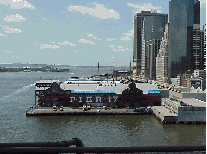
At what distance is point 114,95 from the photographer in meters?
25.4

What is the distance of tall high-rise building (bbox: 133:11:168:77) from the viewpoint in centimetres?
8832

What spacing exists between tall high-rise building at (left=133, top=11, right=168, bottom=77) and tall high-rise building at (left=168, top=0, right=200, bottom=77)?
2086cm

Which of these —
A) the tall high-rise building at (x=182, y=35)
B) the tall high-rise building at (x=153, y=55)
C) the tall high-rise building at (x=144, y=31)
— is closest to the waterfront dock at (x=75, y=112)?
the tall high-rise building at (x=182, y=35)

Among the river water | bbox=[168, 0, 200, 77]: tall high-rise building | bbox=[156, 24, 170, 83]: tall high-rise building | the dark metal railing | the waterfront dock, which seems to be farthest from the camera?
bbox=[156, 24, 170, 83]: tall high-rise building

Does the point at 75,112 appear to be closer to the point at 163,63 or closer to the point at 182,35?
the point at 163,63

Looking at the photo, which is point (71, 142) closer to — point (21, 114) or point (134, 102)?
point (21, 114)

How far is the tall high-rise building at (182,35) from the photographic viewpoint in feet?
198

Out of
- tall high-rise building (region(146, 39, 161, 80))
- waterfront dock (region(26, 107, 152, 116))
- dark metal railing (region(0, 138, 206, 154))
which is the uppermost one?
tall high-rise building (region(146, 39, 161, 80))

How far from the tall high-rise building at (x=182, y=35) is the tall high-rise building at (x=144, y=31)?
20862 mm

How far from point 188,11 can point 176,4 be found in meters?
3.03

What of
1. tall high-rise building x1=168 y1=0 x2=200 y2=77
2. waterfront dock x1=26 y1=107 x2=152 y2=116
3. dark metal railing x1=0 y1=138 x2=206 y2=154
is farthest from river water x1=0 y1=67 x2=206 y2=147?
tall high-rise building x1=168 y1=0 x2=200 y2=77

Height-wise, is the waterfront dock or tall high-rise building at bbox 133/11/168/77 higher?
tall high-rise building at bbox 133/11/168/77

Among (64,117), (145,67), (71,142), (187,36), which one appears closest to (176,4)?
(187,36)

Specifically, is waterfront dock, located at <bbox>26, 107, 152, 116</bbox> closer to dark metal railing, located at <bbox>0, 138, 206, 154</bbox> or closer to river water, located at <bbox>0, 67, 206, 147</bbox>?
river water, located at <bbox>0, 67, 206, 147</bbox>
